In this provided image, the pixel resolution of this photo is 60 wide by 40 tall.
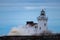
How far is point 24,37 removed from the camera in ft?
23.7

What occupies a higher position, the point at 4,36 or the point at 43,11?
the point at 43,11

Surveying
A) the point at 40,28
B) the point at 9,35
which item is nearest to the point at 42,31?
the point at 40,28

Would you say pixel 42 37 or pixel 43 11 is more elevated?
pixel 43 11

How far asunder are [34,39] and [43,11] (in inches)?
21.4

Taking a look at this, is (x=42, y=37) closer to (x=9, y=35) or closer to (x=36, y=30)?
(x=36, y=30)

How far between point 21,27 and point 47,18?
0.51m

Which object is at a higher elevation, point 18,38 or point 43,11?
point 43,11

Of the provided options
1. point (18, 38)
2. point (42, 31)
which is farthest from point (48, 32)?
point (18, 38)

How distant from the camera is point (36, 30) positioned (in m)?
7.25

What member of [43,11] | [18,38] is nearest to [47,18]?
[43,11]

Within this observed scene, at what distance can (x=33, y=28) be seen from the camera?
7.29 m

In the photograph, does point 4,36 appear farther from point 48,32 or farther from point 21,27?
point 48,32

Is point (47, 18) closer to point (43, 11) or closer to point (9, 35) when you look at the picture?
Answer: point (43, 11)

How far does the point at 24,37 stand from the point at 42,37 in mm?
330
